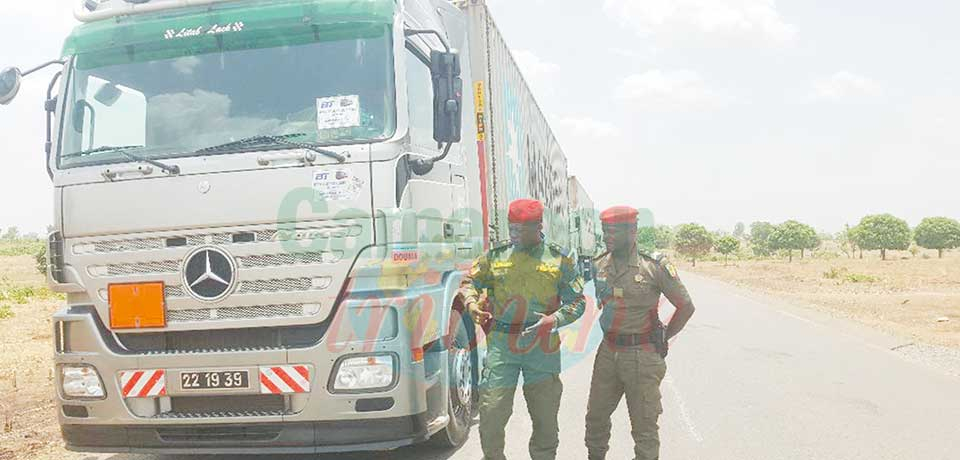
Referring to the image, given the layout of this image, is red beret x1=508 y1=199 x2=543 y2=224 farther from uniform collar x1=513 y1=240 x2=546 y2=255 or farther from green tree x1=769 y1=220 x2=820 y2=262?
green tree x1=769 y1=220 x2=820 y2=262

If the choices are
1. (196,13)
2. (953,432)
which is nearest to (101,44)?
(196,13)

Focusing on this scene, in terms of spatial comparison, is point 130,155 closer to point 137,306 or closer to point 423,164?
point 137,306

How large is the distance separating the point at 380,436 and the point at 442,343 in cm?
81

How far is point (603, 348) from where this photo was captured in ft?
14.9

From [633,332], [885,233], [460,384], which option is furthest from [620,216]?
[885,233]

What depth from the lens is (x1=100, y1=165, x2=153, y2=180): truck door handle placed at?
4449 mm

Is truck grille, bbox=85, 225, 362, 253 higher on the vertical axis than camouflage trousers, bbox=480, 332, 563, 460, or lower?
higher

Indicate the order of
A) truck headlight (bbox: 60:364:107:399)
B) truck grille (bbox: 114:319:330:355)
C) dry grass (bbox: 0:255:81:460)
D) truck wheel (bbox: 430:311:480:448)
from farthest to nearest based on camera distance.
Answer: dry grass (bbox: 0:255:81:460), truck wheel (bbox: 430:311:480:448), truck headlight (bbox: 60:364:107:399), truck grille (bbox: 114:319:330:355)

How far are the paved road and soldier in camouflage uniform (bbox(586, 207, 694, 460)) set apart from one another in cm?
98

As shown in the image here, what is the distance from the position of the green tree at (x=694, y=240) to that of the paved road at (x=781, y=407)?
3377 inches

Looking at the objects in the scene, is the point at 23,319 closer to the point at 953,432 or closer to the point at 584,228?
the point at 584,228

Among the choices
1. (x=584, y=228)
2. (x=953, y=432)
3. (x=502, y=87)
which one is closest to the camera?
(x=953, y=432)

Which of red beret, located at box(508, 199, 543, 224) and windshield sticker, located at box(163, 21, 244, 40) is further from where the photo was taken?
windshield sticker, located at box(163, 21, 244, 40)

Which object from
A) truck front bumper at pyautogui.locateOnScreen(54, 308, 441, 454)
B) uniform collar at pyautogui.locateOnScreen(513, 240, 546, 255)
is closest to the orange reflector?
truck front bumper at pyautogui.locateOnScreen(54, 308, 441, 454)
